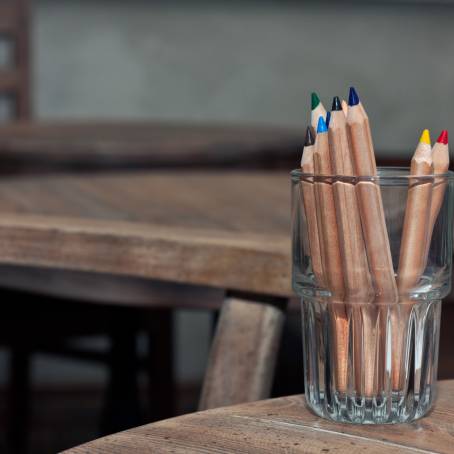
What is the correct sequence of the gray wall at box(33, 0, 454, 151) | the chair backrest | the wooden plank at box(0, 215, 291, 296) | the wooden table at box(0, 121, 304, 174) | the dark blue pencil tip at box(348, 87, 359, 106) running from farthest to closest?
the gray wall at box(33, 0, 454, 151) → the chair backrest → the wooden table at box(0, 121, 304, 174) → the wooden plank at box(0, 215, 291, 296) → the dark blue pencil tip at box(348, 87, 359, 106)

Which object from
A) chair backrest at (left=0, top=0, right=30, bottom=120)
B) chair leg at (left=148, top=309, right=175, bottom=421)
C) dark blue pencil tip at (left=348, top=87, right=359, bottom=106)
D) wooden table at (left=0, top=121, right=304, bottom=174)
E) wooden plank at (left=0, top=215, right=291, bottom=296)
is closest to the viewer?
dark blue pencil tip at (left=348, top=87, right=359, bottom=106)

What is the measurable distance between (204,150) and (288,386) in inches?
27.3

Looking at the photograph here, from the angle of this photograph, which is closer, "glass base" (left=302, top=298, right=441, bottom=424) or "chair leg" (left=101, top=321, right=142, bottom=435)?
"glass base" (left=302, top=298, right=441, bottom=424)

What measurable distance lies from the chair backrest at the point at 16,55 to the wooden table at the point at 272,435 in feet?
7.48

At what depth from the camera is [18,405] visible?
7.79ft

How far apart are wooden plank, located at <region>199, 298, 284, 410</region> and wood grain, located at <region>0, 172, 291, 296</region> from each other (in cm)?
3

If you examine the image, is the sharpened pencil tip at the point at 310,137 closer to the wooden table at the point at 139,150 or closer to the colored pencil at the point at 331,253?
the colored pencil at the point at 331,253

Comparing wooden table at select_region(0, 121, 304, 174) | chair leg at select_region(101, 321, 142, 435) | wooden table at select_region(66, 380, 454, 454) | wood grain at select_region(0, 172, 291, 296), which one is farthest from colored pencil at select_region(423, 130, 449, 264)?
chair leg at select_region(101, 321, 142, 435)

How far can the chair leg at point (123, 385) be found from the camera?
2131 millimetres

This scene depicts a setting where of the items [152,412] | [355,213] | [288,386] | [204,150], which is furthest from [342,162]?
[152,412]

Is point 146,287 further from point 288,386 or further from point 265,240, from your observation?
point 288,386

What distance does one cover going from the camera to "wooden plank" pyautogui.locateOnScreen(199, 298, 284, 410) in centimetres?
101

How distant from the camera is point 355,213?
599mm

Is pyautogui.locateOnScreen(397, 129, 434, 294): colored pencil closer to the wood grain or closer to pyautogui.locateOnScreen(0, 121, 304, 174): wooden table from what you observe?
the wood grain
